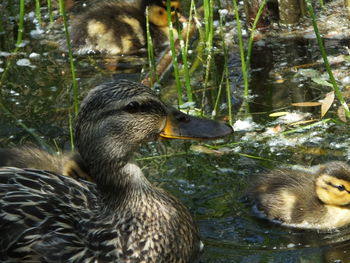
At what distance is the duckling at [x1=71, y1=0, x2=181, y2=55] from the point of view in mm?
4801

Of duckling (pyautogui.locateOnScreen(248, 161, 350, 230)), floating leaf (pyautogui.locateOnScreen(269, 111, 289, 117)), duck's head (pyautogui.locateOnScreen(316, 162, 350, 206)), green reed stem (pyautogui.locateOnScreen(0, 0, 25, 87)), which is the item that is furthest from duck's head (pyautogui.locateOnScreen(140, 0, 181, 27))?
duck's head (pyautogui.locateOnScreen(316, 162, 350, 206))

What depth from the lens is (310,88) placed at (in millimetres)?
4156

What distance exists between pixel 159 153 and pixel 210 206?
47 centimetres

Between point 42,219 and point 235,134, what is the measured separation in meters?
1.27

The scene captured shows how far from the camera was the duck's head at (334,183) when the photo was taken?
10.4 feet

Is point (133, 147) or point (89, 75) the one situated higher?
point (133, 147)

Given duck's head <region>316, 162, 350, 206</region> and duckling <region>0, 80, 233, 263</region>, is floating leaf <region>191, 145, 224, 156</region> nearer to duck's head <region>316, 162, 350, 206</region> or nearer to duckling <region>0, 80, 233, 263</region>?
duck's head <region>316, 162, 350, 206</region>

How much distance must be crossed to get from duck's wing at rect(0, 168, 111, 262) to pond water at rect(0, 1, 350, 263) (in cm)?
48

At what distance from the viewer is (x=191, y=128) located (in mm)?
2877

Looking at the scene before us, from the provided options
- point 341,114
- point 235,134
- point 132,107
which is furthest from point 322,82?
point 132,107

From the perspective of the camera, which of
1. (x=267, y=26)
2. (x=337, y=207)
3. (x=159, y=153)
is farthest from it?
(x=267, y=26)

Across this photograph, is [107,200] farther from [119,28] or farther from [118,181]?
[119,28]

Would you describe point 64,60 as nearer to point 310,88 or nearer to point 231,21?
point 231,21

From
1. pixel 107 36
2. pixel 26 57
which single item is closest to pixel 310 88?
pixel 107 36
